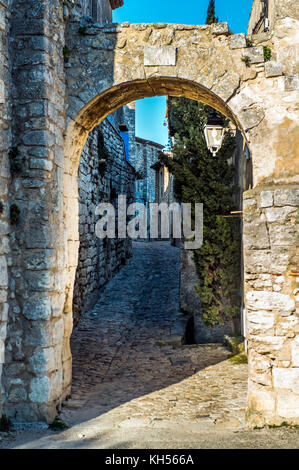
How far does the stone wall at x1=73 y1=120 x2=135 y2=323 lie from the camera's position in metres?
8.16

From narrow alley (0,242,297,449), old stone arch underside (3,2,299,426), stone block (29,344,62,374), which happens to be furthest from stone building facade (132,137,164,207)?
stone block (29,344,62,374)

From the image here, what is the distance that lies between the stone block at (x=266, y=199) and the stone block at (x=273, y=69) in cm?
120

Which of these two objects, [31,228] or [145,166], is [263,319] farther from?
[145,166]

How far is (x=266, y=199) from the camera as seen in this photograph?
4.02 metres

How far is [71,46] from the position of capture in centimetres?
455

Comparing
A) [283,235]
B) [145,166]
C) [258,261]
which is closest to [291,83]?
[283,235]

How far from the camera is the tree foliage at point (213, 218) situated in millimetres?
7586

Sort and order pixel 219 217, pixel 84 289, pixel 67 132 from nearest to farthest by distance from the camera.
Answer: pixel 67 132
pixel 219 217
pixel 84 289

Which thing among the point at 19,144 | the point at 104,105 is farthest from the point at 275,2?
the point at 19,144

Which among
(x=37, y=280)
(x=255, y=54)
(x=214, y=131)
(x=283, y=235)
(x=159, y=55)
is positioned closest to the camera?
(x=283, y=235)

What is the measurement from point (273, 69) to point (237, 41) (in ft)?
1.62

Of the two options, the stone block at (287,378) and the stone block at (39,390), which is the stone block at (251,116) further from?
the stone block at (39,390)

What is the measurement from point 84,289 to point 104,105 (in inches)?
177
